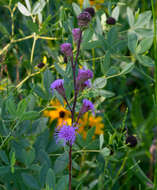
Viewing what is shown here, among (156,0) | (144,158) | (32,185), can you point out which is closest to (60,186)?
(32,185)

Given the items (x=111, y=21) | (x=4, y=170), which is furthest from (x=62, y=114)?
(x=4, y=170)

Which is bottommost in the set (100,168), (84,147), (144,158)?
(144,158)

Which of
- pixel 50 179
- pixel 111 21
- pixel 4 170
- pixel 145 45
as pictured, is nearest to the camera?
pixel 50 179

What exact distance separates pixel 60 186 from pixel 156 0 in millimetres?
1204

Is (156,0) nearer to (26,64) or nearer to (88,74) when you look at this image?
(26,64)

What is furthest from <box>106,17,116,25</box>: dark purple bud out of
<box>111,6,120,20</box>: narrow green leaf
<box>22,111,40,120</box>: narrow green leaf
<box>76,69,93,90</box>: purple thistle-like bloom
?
<box>22,111,40,120</box>: narrow green leaf

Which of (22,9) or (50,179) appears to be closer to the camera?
(50,179)

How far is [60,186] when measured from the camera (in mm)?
641

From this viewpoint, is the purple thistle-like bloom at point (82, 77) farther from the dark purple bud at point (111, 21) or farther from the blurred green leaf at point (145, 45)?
the dark purple bud at point (111, 21)

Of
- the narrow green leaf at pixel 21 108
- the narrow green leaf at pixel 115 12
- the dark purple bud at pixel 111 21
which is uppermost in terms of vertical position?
the narrow green leaf at pixel 115 12

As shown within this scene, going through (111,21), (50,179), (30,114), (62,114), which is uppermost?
(111,21)

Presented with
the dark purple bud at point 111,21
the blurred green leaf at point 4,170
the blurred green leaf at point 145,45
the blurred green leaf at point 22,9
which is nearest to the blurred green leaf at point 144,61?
the blurred green leaf at point 145,45

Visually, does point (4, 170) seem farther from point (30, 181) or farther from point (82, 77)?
point (82, 77)

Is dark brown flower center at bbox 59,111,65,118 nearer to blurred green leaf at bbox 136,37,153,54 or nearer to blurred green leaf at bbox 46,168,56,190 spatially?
blurred green leaf at bbox 136,37,153,54
